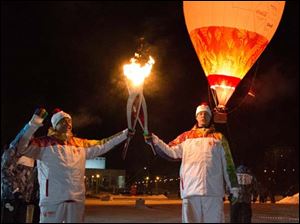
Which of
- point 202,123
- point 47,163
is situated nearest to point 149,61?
point 202,123

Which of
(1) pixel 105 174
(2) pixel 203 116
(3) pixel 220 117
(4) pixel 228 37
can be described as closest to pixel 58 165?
(2) pixel 203 116

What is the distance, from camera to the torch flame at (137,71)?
6.34m

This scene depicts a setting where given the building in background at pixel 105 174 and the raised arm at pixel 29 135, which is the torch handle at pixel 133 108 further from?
the building in background at pixel 105 174

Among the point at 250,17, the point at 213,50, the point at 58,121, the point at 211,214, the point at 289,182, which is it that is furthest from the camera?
the point at 289,182

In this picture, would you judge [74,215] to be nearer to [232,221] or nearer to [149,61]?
[149,61]

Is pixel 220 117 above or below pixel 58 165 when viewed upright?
above

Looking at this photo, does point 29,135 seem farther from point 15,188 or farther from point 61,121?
point 15,188

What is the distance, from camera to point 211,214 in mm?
5789

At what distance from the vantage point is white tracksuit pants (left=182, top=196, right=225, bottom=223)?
5.79 meters

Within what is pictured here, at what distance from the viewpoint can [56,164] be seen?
5.91m

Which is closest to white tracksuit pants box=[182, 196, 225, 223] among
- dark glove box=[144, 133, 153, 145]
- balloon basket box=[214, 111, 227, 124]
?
dark glove box=[144, 133, 153, 145]

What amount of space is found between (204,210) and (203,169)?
18.6 inches

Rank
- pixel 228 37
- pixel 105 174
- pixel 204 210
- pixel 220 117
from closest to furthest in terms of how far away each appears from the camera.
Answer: pixel 204 210 → pixel 220 117 → pixel 228 37 → pixel 105 174

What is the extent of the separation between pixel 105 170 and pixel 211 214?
57.6 m
